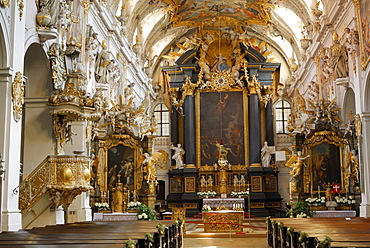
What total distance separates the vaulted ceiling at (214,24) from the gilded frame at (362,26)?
7293 millimetres

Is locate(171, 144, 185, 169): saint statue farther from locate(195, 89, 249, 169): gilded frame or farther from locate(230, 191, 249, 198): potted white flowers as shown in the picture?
locate(230, 191, 249, 198): potted white flowers

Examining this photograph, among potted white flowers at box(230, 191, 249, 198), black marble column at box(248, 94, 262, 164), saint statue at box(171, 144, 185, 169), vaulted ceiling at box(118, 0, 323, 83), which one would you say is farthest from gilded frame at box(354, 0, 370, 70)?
saint statue at box(171, 144, 185, 169)

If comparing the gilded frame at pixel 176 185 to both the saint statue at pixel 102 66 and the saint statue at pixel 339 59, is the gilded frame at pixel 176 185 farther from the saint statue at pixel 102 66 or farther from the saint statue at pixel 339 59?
the saint statue at pixel 339 59

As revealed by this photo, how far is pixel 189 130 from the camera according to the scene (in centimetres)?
2664

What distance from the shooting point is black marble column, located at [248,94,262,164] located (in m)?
26.2

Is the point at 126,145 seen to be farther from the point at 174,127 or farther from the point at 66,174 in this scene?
the point at 174,127

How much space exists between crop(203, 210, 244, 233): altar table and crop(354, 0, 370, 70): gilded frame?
5.87 meters

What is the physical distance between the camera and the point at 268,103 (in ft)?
89.5

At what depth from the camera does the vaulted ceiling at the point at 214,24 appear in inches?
959

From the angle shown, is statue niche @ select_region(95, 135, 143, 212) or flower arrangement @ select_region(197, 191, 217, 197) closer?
statue niche @ select_region(95, 135, 143, 212)

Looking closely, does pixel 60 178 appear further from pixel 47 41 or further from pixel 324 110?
pixel 324 110

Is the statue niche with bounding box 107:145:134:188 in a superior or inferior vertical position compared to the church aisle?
superior

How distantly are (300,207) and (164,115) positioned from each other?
1650 centimetres

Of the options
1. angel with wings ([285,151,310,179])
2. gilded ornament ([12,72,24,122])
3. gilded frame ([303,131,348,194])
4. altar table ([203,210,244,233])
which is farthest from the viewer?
angel with wings ([285,151,310,179])
